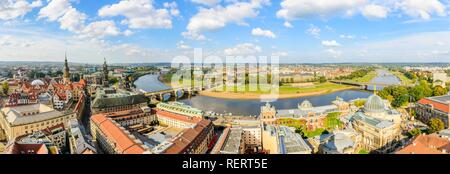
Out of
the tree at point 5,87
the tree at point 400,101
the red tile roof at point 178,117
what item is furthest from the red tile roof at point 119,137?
the tree at point 400,101

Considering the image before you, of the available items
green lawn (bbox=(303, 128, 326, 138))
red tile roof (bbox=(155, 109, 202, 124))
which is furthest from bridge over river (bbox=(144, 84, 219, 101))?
green lawn (bbox=(303, 128, 326, 138))

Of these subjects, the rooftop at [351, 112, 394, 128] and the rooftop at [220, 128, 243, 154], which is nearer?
the rooftop at [220, 128, 243, 154]

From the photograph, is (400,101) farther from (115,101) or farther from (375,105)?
(115,101)

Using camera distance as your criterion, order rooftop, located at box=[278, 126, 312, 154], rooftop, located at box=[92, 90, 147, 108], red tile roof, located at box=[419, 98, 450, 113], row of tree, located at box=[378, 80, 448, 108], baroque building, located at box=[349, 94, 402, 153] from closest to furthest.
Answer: rooftop, located at box=[278, 126, 312, 154] < baroque building, located at box=[349, 94, 402, 153] < red tile roof, located at box=[419, 98, 450, 113] < rooftop, located at box=[92, 90, 147, 108] < row of tree, located at box=[378, 80, 448, 108]

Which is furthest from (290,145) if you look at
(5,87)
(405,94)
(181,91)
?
(5,87)

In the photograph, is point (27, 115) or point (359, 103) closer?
point (27, 115)

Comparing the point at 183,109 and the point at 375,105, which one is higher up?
the point at 375,105

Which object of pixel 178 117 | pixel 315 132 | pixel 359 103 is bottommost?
pixel 315 132

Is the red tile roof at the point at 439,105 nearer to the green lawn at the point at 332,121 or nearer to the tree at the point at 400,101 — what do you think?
the tree at the point at 400,101

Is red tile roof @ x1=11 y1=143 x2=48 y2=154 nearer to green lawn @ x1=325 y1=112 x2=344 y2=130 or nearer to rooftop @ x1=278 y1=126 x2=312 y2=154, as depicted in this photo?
rooftop @ x1=278 y1=126 x2=312 y2=154

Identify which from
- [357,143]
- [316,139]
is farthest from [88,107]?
[357,143]

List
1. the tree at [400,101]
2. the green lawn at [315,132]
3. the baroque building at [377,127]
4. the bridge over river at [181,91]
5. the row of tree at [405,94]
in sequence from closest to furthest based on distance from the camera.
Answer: the baroque building at [377,127]
the green lawn at [315,132]
the tree at [400,101]
the row of tree at [405,94]
the bridge over river at [181,91]
